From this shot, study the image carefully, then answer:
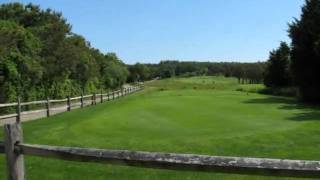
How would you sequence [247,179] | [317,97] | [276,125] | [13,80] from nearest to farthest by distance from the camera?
[247,179], [276,125], [13,80], [317,97]

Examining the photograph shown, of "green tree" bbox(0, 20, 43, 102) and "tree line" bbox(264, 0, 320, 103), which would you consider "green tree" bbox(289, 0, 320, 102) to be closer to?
"tree line" bbox(264, 0, 320, 103)

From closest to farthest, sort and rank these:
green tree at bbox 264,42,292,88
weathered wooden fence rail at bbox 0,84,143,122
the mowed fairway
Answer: the mowed fairway, weathered wooden fence rail at bbox 0,84,143,122, green tree at bbox 264,42,292,88

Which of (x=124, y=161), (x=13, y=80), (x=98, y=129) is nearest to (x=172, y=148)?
(x=98, y=129)

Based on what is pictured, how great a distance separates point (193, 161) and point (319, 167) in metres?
1.08

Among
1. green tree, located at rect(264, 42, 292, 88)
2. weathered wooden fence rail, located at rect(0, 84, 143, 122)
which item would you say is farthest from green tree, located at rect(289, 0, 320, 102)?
green tree, located at rect(264, 42, 292, 88)

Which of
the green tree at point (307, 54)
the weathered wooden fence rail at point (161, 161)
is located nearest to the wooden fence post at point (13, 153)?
the weathered wooden fence rail at point (161, 161)

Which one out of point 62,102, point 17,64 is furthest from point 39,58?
point 17,64

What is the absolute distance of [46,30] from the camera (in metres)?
55.7

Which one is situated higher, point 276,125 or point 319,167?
point 319,167

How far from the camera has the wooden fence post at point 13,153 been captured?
235 inches

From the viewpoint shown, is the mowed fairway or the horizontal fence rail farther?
the mowed fairway

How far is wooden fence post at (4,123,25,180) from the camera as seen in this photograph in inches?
235

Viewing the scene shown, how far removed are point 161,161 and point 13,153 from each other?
1.75 metres

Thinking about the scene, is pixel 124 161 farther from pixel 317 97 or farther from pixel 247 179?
pixel 317 97
